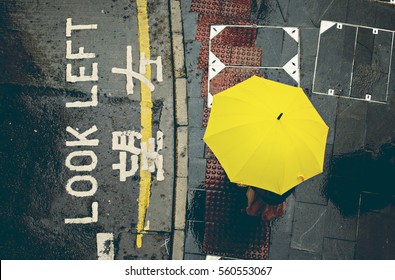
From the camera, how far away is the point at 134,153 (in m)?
6.58

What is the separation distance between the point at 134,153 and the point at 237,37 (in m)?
2.53

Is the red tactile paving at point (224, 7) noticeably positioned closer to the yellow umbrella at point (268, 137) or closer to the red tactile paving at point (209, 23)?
the red tactile paving at point (209, 23)

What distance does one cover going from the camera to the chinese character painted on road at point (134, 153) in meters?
6.55

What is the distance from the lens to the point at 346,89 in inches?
263

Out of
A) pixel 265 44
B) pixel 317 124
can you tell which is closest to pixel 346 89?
pixel 265 44

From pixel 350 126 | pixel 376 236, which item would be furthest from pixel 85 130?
pixel 376 236

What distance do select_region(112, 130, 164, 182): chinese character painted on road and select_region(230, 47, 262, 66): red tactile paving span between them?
5.70 feet

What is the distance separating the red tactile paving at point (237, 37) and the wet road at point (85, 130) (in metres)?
0.87

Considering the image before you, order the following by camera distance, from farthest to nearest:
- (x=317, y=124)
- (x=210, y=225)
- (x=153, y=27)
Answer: (x=153, y=27)
(x=210, y=225)
(x=317, y=124)

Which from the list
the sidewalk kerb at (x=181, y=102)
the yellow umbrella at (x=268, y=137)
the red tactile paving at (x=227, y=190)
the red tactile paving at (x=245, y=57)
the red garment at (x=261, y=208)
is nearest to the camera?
the yellow umbrella at (x=268, y=137)

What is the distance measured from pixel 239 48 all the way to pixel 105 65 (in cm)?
221

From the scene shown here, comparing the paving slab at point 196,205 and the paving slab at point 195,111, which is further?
the paving slab at point 195,111

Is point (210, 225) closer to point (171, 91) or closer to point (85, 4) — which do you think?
point (171, 91)

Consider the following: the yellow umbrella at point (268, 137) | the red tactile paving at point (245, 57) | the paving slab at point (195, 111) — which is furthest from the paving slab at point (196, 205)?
the red tactile paving at point (245, 57)
